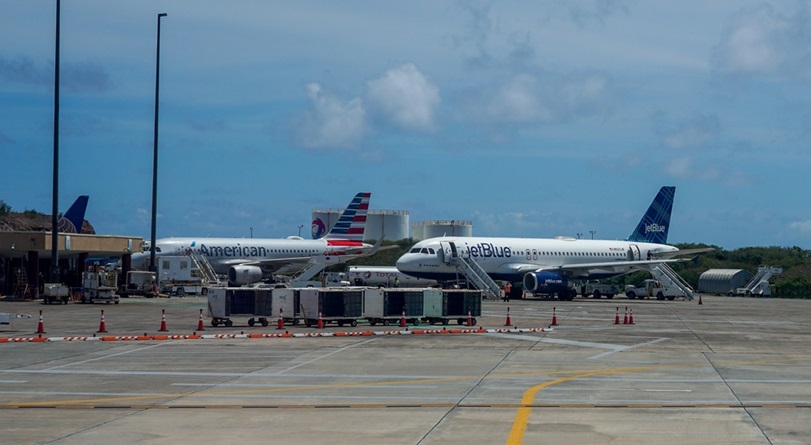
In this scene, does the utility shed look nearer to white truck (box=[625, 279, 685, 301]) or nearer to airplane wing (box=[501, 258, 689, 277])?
white truck (box=[625, 279, 685, 301])

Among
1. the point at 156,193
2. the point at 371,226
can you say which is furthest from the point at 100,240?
the point at 371,226

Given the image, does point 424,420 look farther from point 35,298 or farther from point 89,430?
point 35,298

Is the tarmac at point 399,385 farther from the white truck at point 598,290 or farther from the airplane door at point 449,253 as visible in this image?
the white truck at point 598,290

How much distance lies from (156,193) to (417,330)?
114 feet

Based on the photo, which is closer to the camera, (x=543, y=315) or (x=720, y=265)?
(x=543, y=315)

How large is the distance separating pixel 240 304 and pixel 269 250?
47.3 metres

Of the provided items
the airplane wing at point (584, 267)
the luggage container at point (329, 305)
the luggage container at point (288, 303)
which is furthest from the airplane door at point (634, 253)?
the luggage container at point (288, 303)

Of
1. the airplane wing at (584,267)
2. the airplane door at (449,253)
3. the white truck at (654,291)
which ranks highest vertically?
the airplane door at (449,253)

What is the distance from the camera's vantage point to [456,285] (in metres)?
74.1

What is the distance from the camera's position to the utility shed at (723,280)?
102 m

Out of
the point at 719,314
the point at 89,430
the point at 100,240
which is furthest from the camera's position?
the point at 100,240

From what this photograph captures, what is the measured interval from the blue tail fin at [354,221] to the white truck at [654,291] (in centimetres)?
2502

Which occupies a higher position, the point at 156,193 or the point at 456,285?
the point at 156,193

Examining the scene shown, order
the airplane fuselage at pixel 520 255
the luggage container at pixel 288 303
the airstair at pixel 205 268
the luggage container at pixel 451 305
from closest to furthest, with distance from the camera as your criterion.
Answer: the luggage container at pixel 288 303 → the luggage container at pixel 451 305 → the airplane fuselage at pixel 520 255 → the airstair at pixel 205 268
